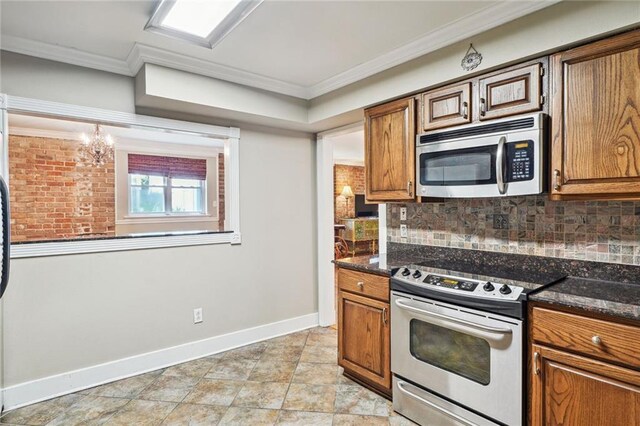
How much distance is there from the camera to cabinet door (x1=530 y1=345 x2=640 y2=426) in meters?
1.38

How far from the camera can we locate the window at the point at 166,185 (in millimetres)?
6305

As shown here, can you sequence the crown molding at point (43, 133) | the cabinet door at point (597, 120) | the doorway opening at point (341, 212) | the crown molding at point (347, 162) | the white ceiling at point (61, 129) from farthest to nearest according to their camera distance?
the crown molding at point (347, 162)
the crown molding at point (43, 133)
the white ceiling at point (61, 129)
the doorway opening at point (341, 212)
the cabinet door at point (597, 120)

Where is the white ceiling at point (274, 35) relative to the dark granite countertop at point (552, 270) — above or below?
above

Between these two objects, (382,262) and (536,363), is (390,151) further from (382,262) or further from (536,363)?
(536,363)

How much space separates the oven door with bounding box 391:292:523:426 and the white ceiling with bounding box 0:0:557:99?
163 centimetres

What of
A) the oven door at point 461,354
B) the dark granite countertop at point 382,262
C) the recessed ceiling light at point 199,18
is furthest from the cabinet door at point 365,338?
the recessed ceiling light at point 199,18

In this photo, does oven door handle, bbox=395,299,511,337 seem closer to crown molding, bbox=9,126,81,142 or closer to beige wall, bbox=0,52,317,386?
beige wall, bbox=0,52,317,386

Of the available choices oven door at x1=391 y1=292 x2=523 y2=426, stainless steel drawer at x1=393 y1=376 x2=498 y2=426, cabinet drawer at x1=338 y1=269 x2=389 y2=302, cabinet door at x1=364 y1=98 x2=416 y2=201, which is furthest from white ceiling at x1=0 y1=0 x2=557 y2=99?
stainless steel drawer at x1=393 y1=376 x2=498 y2=426

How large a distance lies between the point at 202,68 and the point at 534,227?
8.35 ft

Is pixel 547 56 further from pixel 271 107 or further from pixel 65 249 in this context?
pixel 65 249

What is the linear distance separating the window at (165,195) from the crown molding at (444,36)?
4.71 m

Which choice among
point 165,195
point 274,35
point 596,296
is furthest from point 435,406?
point 165,195

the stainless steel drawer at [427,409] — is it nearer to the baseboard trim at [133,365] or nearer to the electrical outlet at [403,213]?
the electrical outlet at [403,213]

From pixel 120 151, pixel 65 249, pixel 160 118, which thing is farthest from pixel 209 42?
pixel 120 151
